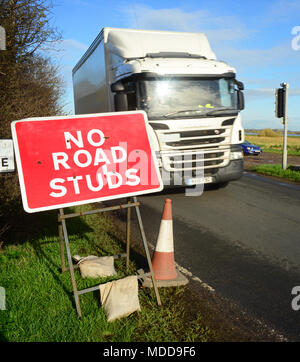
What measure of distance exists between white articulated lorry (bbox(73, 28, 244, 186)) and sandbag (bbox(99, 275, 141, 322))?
4.86m

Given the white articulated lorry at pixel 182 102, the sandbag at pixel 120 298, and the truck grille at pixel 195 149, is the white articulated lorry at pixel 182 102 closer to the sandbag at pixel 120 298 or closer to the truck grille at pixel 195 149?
the truck grille at pixel 195 149

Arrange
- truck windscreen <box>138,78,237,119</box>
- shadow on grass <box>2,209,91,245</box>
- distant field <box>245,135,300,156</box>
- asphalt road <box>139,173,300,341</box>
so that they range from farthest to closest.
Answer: distant field <box>245,135,300,156</box>, truck windscreen <box>138,78,237,119</box>, shadow on grass <box>2,209,91,245</box>, asphalt road <box>139,173,300,341</box>

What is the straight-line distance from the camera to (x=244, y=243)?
534 cm

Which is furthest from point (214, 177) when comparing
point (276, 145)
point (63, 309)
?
point (276, 145)

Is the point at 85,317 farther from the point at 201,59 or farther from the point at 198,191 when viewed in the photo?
the point at 201,59

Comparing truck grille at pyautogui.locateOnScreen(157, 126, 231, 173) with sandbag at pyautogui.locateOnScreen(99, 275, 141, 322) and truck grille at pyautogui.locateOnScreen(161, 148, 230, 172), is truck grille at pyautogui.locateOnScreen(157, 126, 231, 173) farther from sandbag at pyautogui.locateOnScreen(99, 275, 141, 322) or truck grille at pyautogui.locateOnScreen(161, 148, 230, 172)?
sandbag at pyautogui.locateOnScreen(99, 275, 141, 322)

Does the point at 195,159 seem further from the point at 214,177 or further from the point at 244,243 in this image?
the point at 244,243

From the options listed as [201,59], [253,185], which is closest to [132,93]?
[201,59]

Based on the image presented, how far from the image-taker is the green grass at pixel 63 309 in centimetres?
294

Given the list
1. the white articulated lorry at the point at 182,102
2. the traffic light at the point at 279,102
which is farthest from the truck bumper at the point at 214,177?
the traffic light at the point at 279,102

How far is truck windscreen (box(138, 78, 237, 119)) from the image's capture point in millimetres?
7891
